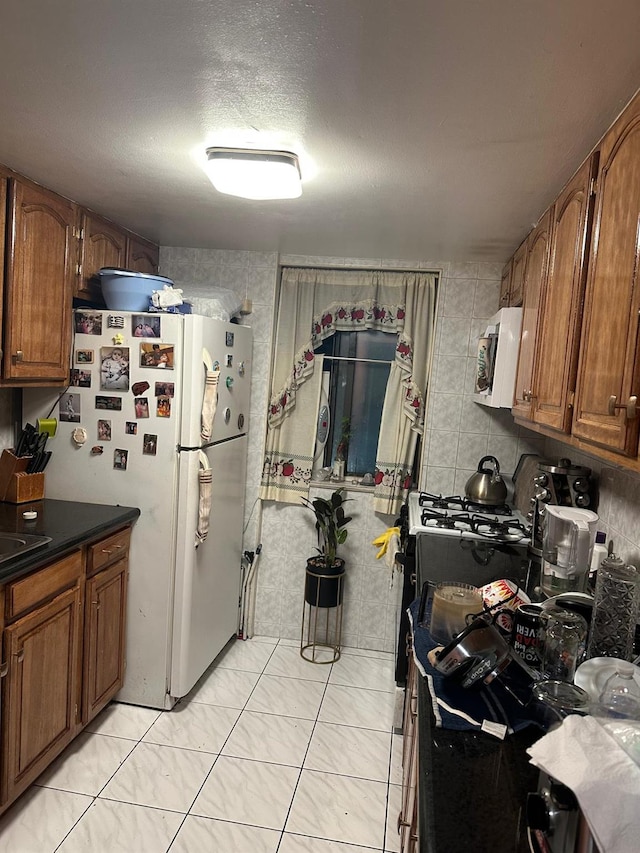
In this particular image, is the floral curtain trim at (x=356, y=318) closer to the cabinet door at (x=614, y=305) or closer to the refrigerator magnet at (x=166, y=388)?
the refrigerator magnet at (x=166, y=388)

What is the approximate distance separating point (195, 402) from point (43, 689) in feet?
4.05

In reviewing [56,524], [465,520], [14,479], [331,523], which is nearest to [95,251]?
[14,479]

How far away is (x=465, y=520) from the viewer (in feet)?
8.96

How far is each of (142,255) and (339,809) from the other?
9.01 feet

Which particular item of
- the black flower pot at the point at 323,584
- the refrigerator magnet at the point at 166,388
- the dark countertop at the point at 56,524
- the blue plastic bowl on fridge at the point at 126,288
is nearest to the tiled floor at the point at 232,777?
the black flower pot at the point at 323,584

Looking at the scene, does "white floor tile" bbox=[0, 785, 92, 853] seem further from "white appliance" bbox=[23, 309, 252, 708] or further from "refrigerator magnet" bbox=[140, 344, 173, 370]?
"refrigerator magnet" bbox=[140, 344, 173, 370]

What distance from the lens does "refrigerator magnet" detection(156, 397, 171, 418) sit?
262 centimetres

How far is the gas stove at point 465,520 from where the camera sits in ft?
8.43

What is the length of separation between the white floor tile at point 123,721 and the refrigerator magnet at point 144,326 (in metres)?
1.70

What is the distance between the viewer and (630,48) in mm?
1144

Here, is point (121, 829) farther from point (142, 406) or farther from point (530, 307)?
point (530, 307)

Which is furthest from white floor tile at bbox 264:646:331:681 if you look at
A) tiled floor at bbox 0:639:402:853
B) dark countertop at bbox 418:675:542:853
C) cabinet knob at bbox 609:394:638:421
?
cabinet knob at bbox 609:394:638:421

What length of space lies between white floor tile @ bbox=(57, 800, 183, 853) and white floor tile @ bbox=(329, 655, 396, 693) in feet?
4.02

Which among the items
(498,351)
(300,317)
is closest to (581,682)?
(498,351)
